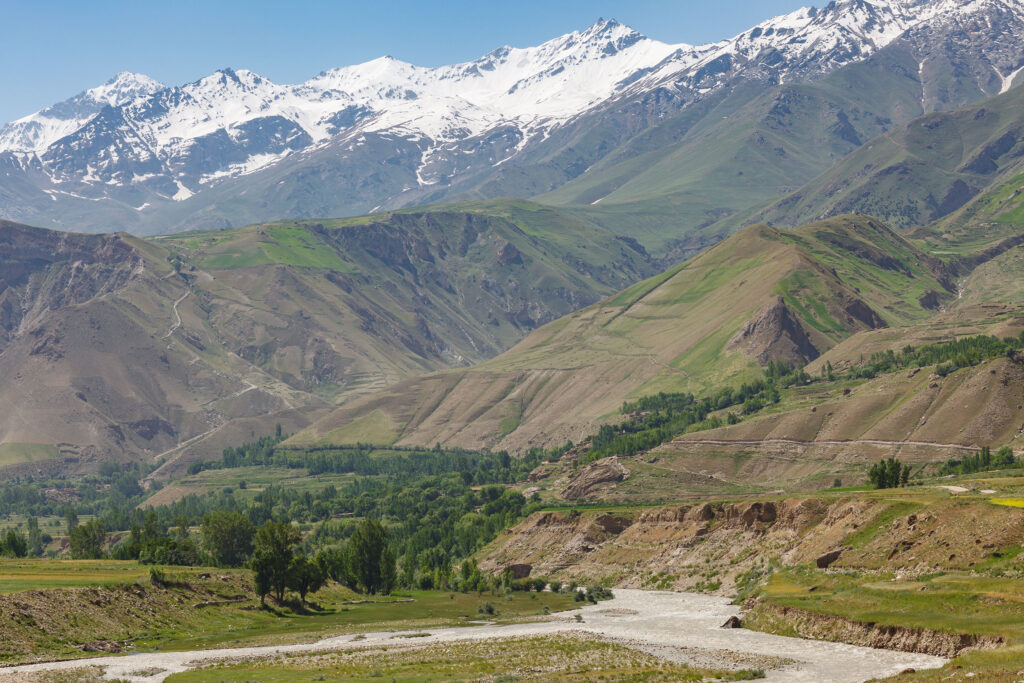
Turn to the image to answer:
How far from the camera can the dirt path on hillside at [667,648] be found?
84.4 metres

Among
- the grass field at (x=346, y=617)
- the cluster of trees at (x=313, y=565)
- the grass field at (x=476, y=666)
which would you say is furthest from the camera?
the cluster of trees at (x=313, y=565)

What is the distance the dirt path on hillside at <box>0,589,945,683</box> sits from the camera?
84.4m

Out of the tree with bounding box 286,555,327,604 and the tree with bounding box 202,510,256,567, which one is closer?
the tree with bounding box 286,555,327,604

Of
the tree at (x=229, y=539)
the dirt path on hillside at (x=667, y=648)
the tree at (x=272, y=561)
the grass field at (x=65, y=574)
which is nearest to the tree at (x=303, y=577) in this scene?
the tree at (x=272, y=561)

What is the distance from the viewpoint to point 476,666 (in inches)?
3568

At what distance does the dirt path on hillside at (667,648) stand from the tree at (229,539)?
7558 centimetres

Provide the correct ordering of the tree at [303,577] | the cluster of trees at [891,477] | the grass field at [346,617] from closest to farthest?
the grass field at [346,617], the tree at [303,577], the cluster of trees at [891,477]

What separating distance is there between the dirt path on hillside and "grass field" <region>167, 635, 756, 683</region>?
12.2 feet

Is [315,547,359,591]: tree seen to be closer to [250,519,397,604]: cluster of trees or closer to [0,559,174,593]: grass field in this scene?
[250,519,397,604]: cluster of trees

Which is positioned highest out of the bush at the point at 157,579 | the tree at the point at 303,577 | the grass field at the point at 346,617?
the bush at the point at 157,579

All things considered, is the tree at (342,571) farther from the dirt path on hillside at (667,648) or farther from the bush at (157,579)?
the bush at (157,579)

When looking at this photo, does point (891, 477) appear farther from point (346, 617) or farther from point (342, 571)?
point (346, 617)

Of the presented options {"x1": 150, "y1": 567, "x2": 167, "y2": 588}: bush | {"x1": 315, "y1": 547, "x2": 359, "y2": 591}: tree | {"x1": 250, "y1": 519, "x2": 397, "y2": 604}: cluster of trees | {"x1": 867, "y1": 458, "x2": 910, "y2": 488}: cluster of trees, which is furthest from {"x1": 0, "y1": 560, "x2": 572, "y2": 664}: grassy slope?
{"x1": 867, "y1": 458, "x2": 910, "y2": 488}: cluster of trees

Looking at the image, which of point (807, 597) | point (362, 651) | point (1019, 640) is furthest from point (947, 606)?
point (362, 651)
